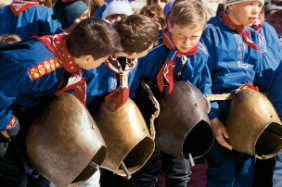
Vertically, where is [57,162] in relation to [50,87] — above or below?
below

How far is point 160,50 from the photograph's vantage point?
2.41 m

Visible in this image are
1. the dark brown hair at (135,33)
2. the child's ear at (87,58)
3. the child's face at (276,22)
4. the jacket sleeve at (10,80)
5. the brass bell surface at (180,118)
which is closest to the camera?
the jacket sleeve at (10,80)

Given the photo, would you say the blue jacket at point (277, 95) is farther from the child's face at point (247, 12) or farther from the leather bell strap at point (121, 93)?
the leather bell strap at point (121, 93)

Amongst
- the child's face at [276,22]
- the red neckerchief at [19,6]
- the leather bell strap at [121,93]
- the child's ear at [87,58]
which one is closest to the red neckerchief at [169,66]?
the leather bell strap at [121,93]

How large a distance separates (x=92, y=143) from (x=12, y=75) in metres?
0.47

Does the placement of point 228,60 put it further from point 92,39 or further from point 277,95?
point 92,39

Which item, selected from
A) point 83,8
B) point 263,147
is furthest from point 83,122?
point 263,147

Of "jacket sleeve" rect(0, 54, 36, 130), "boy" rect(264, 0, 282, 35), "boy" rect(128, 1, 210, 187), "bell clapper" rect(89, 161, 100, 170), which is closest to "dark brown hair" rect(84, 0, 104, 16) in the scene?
"boy" rect(128, 1, 210, 187)

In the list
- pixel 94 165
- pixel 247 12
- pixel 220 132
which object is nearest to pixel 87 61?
pixel 94 165

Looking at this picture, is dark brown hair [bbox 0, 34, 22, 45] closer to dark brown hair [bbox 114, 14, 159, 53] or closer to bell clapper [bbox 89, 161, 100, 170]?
dark brown hair [bbox 114, 14, 159, 53]

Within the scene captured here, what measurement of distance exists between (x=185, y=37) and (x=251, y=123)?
24.6 inches

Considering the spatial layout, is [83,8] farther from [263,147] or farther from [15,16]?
[263,147]

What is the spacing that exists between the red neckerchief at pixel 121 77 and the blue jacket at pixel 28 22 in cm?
76

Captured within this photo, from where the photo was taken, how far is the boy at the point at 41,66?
1.89 metres
